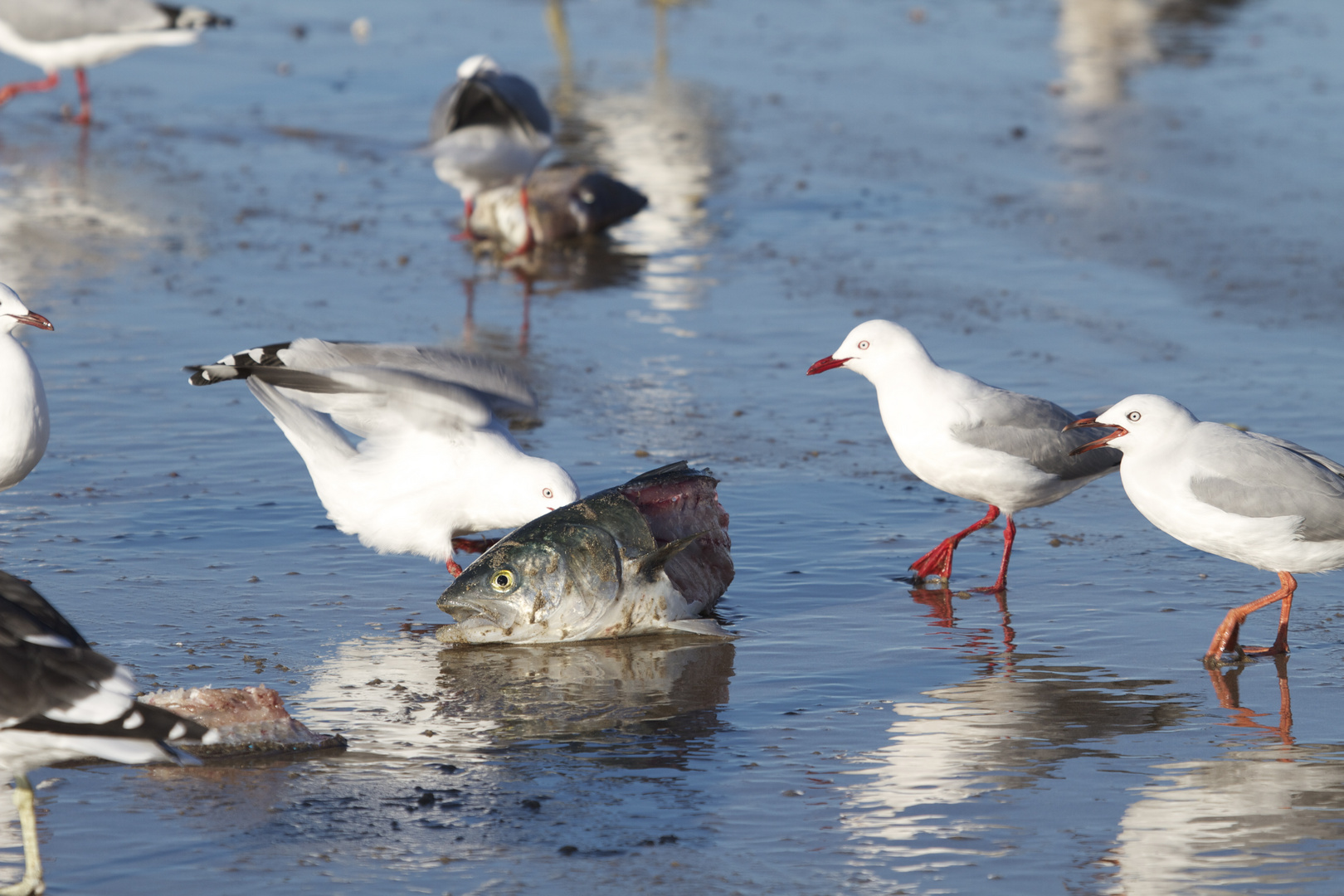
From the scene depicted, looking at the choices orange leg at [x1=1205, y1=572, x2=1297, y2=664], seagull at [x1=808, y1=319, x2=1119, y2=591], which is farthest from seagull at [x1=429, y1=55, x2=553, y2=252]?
orange leg at [x1=1205, y1=572, x2=1297, y2=664]

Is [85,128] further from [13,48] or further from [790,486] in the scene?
[790,486]

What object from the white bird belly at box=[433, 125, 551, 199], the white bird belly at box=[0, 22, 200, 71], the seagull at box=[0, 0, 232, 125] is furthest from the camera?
the white bird belly at box=[0, 22, 200, 71]

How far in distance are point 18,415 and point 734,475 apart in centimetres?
324

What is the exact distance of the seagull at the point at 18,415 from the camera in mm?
6227

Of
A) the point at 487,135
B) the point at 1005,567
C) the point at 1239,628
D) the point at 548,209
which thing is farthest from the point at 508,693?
the point at 487,135

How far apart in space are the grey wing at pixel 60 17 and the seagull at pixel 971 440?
1153 cm

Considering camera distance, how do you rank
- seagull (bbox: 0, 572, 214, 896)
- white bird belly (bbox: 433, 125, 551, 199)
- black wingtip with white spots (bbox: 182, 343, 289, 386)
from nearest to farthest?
seagull (bbox: 0, 572, 214, 896), black wingtip with white spots (bbox: 182, 343, 289, 386), white bird belly (bbox: 433, 125, 551, 199)

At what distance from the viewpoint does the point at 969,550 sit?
7.43 metres

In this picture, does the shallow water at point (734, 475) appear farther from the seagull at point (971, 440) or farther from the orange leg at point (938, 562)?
the seagull at point (971, 440)

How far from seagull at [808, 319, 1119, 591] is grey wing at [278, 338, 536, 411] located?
1506 mm

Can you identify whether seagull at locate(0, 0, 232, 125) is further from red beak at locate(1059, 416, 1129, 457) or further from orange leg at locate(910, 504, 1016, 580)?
red beak at locate(1059, 416, 1129, 457)

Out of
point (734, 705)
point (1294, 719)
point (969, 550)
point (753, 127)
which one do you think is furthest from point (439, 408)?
point (753, 127)

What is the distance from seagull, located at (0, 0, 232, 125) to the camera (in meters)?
16.1

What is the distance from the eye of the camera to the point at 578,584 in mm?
6121
